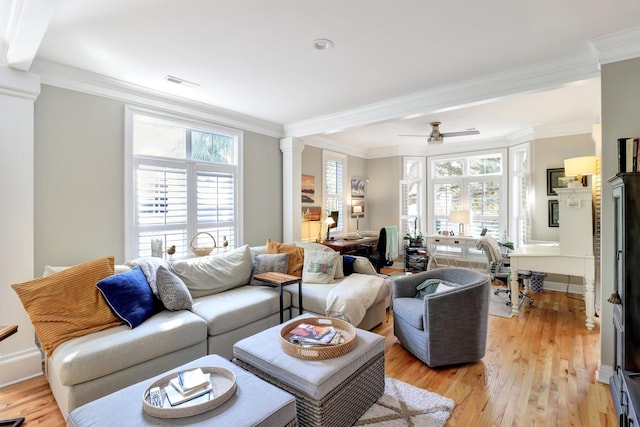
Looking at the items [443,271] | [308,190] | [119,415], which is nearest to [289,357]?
[119,415]

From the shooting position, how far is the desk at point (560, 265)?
3437 millimetres

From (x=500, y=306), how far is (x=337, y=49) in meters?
3.81

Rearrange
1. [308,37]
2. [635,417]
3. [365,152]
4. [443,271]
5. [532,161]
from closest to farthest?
[635,417], [308,37], [443,271], [532,161], [365,152]

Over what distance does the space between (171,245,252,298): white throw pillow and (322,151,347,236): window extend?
2410 millimetres

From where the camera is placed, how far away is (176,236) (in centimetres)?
370

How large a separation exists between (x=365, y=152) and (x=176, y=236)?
453 centimetres

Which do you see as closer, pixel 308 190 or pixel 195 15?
pixel 195 15

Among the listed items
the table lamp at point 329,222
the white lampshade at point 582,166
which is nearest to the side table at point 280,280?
the table lamp at point 329,222

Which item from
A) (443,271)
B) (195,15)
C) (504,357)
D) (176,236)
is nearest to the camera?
(195,15)

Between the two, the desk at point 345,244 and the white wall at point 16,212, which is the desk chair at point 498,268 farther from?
the white wall at point 16,212

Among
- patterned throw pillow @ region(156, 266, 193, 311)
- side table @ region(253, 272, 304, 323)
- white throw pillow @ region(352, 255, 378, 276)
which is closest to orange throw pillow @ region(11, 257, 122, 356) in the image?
patterned throw pillow @ region(156, 266, 193, 311)

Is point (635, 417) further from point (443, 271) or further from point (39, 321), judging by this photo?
point (39, 321)

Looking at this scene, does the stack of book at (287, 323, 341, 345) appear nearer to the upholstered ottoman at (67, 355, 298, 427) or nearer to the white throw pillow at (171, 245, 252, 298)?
the upholstered ottoman at (67, 355, 298, 427)

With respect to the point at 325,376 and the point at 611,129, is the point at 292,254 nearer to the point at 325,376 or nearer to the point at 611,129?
the point at 325,376
